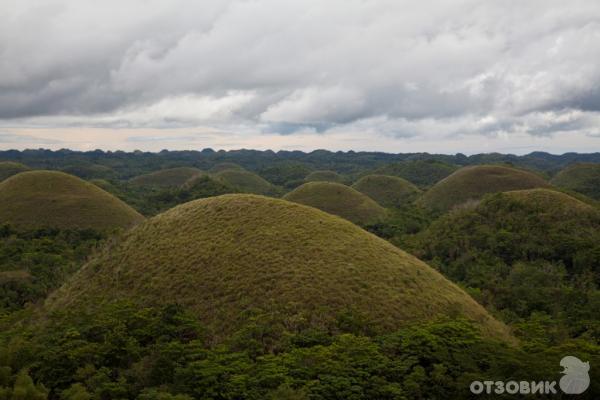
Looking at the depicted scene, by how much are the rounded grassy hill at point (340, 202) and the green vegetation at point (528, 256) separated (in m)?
20.9

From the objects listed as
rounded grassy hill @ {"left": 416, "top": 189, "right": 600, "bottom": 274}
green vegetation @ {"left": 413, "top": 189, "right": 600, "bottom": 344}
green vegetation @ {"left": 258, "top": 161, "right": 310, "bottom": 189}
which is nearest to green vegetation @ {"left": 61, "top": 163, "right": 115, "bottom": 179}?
green vegetation @ {"left": 258, "top": 161, "right": 310, "bottom": 189}

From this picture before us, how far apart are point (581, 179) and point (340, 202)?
83.4 meters

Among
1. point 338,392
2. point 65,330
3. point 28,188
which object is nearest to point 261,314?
point 338,392

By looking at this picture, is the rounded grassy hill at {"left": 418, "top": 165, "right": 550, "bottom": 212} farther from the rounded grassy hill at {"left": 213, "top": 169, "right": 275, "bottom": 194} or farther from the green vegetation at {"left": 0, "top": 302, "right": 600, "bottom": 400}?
the green vegetation at {"left": 0, "top": 302, "right": 600, "bottom": 400}

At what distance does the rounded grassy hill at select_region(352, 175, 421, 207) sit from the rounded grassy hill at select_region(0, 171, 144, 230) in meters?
63.1

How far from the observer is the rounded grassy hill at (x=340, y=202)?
78.8 metres

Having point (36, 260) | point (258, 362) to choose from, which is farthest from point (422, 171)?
point (258, 362)

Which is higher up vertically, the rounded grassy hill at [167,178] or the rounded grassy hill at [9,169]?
the rounded grassy hill at [9,169]

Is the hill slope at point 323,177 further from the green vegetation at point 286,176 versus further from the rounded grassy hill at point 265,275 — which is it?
the rounded grassy hill at point 265,275

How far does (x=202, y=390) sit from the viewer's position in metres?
14.1

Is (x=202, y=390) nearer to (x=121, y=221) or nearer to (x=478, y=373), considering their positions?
(x=478, y=373)

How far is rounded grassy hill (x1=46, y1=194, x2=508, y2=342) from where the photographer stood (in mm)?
20025

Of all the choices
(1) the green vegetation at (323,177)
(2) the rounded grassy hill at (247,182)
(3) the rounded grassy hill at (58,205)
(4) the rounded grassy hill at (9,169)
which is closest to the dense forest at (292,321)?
(3) the rounded grassy hill at (58,205)

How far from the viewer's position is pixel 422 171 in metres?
A: 163
